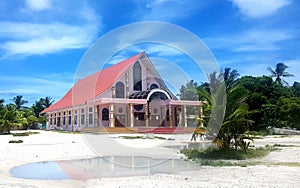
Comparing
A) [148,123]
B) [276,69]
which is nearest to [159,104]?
[148,123]

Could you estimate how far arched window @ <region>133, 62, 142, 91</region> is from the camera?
116ft

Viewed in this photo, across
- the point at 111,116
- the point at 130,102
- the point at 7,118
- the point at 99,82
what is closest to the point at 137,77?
the point at 130,102

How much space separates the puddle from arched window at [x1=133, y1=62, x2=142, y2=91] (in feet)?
76.3

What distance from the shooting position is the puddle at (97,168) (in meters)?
8.71

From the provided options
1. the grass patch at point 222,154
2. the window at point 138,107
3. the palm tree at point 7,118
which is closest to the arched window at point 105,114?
the window at point 138,107

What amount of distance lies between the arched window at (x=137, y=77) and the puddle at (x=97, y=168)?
2325cm

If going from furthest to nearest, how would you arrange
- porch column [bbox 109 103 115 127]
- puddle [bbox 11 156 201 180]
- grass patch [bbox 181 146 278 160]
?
porch column [bbox 109 103 115 127], grass patch [bbox 181 146 278 160], puddle [bbox 11 156 201 180]

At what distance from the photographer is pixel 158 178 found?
7.93m

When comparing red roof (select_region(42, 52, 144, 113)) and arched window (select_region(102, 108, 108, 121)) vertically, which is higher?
red roof (select_region(42, 52, 144, 113))

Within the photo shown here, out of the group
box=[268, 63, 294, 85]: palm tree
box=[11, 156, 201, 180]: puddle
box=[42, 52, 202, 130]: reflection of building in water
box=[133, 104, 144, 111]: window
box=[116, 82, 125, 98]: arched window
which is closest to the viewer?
box=[11, 156, 201, 180]: puddle

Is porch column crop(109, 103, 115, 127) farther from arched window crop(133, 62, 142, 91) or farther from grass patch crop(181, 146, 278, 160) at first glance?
grass patch crop(181, 146, 278, 160)

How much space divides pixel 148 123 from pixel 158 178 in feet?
86.9

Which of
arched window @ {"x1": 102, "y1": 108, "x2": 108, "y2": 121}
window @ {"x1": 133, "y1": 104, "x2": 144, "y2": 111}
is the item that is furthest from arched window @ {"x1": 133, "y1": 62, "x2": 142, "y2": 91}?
arched window @ {"x1": 102, "y1": 108, "x2": 108, "y2": 121}

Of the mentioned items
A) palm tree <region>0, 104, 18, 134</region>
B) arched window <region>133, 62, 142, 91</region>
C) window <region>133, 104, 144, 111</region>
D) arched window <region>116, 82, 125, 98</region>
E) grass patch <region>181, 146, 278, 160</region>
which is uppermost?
arched window <region>133, 62, 142, 91</region>
